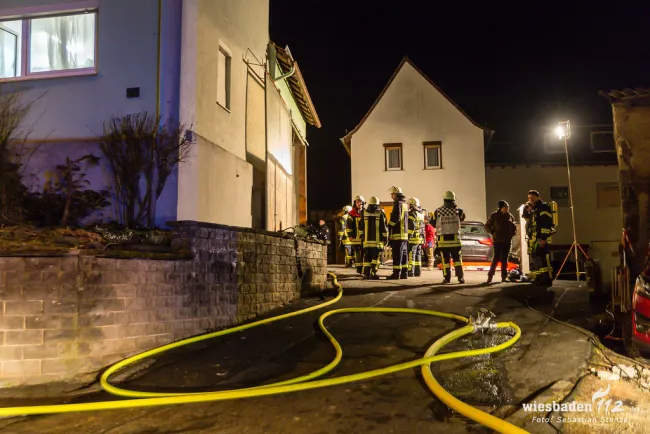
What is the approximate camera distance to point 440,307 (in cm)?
775

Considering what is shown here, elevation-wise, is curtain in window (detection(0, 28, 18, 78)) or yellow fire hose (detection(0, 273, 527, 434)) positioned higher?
curtain in window (detection(0, 28, 18, 78))

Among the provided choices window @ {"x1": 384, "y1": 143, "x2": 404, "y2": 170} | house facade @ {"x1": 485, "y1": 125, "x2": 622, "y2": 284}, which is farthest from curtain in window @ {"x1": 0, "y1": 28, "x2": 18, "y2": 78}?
house facade @ {"x1": 485, "y1": 125, "x2": 622, "y2": 284}

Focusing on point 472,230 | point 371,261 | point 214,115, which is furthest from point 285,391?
point 472,230

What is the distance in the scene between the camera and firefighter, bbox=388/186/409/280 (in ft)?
35.8

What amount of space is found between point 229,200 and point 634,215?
655cm

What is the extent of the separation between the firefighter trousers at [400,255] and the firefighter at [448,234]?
940 millimetres

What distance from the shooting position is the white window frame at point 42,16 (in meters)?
8.43

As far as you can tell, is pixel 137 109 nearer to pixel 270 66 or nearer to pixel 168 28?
pixel 168 28

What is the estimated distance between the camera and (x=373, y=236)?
11336 mm

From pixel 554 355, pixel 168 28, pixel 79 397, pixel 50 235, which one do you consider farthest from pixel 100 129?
pixel 554 355

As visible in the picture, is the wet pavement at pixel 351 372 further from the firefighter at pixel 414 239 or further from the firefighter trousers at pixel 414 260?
the firefighter trousers at pixel 414 260

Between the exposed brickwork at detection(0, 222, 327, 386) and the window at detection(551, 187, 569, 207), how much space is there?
2262 centimetres

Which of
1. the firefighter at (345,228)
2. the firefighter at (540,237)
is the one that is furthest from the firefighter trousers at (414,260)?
the firefighter at (540,237)

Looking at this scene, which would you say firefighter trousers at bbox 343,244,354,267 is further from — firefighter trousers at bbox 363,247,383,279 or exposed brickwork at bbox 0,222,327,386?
exposed brickwork at bbox 0,222,327,386
